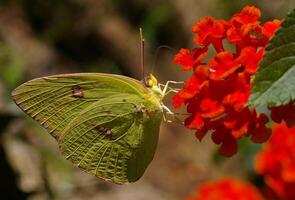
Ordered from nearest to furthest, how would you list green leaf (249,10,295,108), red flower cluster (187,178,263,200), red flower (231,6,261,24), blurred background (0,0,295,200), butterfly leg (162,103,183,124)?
green leaf (249,10,295,108), red flower (231,6,261,24), butterfly leg (162,103,183,124), red flower cluster (187,178,263,200), blurred background (0,0,295,200)

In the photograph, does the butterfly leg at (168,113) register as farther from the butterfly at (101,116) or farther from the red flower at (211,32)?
the red flower at (211,32)

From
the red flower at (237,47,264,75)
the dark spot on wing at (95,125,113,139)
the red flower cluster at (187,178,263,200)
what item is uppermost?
the red flower at (237,47,264,75)

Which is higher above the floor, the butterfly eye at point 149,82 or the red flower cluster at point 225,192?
the butterfly eye at point 149,82

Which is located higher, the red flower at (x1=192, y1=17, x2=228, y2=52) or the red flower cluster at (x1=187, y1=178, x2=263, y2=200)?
the red flower at (x1=192, y1=17, x2=228, y2=52)

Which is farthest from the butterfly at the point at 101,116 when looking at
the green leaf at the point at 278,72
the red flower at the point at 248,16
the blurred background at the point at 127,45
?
the blurred background at the point at 127,45

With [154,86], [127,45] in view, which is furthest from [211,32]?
[127,45]

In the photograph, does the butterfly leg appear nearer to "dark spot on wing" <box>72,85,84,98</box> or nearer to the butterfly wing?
the butterfly wing

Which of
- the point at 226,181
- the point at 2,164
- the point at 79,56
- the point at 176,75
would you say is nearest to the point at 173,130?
the point at 176,75

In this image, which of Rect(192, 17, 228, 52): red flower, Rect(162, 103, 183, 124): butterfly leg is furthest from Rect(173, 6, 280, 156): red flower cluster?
Rect(162, 103, 183, 124): butterfly leg
